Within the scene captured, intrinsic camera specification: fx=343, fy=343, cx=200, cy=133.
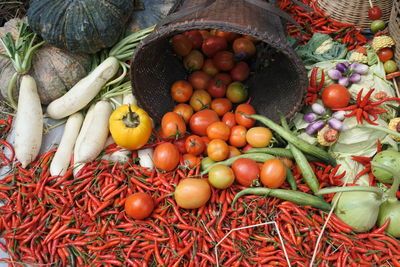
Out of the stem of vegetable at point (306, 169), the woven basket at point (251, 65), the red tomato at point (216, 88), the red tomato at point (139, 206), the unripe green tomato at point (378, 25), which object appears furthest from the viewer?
the unripe green tomato at point (378, 25)

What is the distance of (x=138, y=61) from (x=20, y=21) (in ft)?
4.07

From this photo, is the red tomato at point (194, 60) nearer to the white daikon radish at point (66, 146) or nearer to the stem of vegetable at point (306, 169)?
the white daikon radish at point (66, 146)

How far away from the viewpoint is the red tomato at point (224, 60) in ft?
9.34

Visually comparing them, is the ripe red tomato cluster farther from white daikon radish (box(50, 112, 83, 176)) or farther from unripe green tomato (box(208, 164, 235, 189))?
white daikon radish (box(50, 112, 83, 176))

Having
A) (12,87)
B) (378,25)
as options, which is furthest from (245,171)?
(378,25)

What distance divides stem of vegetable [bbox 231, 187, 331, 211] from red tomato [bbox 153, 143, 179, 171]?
0.49 meters

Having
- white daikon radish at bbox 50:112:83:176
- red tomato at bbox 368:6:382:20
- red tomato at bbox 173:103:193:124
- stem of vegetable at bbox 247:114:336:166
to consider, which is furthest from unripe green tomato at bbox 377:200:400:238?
white daikon radish at bbox 50:112:83:176

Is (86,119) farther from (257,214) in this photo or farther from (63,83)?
(257,214)

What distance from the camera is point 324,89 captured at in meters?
2.54

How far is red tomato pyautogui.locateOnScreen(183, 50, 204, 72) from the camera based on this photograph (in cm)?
289

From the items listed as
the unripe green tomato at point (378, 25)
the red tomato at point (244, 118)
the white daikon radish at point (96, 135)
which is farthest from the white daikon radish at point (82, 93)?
the unripe green tomato at point (378, 25)

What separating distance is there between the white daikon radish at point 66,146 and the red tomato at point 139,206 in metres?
0.59

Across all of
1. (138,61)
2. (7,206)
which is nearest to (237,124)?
(138,61)

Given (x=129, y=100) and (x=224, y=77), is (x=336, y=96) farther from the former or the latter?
(x=129, y=100)
